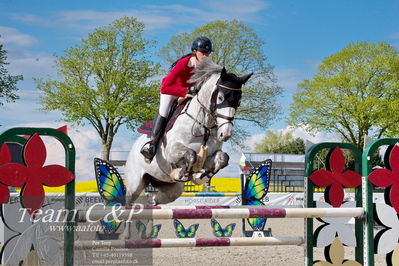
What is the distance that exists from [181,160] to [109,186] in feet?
4.78

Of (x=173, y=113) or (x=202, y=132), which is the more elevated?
(x=173, y=113)

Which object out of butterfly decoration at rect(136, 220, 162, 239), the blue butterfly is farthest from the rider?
butterfly decoration at rect(136, 220, 162, 239)

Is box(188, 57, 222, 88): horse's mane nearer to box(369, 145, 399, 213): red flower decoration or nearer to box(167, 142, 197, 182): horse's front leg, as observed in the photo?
box(167, 142, 197, 182): horse's front leg

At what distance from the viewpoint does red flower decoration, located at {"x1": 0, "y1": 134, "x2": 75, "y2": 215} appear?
3004 millimetres

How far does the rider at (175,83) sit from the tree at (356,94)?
839 inches

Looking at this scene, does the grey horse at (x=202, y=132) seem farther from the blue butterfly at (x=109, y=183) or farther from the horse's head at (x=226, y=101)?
the blue butterfly at (x=109, y=183)

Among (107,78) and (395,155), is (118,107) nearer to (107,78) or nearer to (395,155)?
(107,78)

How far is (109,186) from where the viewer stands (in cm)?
527

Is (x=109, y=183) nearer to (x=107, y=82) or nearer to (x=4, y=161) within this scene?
(x=4, y=161)

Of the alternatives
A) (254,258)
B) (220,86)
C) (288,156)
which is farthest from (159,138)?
(288,156)

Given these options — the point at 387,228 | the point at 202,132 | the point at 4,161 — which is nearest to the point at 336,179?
the point at 387,228

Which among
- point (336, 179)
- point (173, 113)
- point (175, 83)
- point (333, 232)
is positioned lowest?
point (333, 232)

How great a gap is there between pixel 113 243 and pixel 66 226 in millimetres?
378

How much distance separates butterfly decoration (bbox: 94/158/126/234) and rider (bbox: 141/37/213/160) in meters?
0.96
